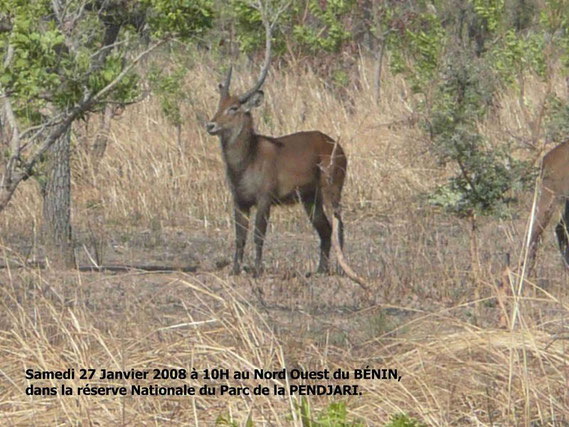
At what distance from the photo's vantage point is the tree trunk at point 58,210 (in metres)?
9.67

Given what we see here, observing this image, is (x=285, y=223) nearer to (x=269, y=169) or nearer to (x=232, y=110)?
(x=269, y=169)

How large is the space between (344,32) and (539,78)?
9.03ft

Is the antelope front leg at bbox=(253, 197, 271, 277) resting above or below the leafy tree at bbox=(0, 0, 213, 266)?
below

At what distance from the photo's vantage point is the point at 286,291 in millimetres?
8703

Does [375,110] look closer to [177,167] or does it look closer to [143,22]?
[177,167]

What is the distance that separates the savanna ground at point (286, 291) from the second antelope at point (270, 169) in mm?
466

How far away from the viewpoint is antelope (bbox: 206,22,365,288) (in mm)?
10648

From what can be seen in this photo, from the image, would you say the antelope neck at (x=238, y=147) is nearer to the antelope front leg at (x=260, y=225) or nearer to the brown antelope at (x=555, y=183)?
the antelope front leg at (x=260, y=225)

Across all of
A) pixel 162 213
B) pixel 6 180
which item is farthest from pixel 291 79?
pixel 6 180

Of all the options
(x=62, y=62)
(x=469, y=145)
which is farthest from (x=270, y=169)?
(x=62, y=62)

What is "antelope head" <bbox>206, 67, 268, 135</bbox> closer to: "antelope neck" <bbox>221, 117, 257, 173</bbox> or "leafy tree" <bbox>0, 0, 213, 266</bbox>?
"antelope neck" <bbox>221, 117, 257, 173</bbox>

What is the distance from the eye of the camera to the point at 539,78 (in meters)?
17.7

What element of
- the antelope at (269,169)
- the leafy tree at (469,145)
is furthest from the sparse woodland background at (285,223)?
the antelope at (269,169)

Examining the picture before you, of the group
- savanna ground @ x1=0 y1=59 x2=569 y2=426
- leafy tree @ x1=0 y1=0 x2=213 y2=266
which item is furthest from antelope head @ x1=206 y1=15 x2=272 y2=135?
leafy tree @ x1=0 y1=0 x2=213 y2=266
